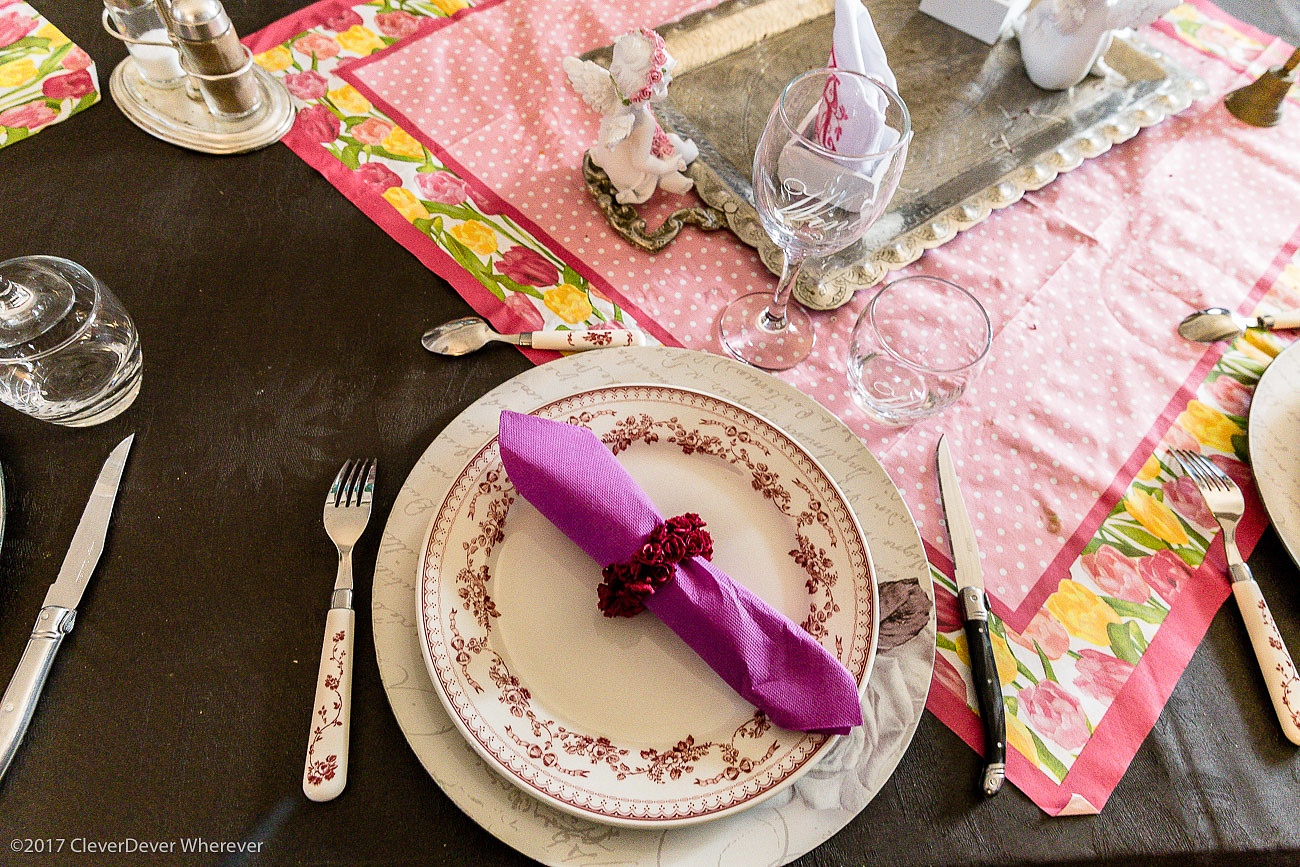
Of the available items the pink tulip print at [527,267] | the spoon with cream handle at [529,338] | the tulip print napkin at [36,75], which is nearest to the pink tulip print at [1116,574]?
the spoon with cream handle at [529,338]

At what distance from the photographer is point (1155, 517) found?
682mm

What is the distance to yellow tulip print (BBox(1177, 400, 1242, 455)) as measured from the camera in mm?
728

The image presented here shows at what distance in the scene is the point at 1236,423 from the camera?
29.1 inches

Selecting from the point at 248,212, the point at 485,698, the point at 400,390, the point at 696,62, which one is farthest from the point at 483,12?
the point at 485,698

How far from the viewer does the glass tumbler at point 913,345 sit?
0.69 metres

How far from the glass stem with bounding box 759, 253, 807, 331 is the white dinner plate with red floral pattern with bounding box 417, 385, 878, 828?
16 cm

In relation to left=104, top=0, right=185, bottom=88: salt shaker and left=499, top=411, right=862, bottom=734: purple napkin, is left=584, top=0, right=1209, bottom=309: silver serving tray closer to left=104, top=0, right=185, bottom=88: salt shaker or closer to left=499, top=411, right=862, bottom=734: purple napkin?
left=499, top=411, right=862, bottom=734: purple napkin

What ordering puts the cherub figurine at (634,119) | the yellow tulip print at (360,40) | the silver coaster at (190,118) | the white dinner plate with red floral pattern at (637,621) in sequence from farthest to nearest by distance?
the yellow tulip print at (360,40)
the silver coaster at (190,118)
the cherub figurine at (634,119)
the white dinner plate with red floral pattern at (637,621)

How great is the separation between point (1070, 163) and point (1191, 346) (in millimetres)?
247

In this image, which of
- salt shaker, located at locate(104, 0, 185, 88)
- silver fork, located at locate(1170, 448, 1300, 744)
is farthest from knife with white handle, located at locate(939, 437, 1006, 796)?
salt shaker, located at locate(104, 0, 185, 88)

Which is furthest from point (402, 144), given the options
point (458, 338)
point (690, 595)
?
point (690, 595)

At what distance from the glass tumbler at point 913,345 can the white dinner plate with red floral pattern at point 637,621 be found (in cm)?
16

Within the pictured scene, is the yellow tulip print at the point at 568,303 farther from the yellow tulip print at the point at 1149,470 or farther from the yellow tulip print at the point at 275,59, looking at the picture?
the yellow tulip print at the point at 1149,470

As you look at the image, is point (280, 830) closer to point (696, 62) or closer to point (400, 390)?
point (400, 390)
